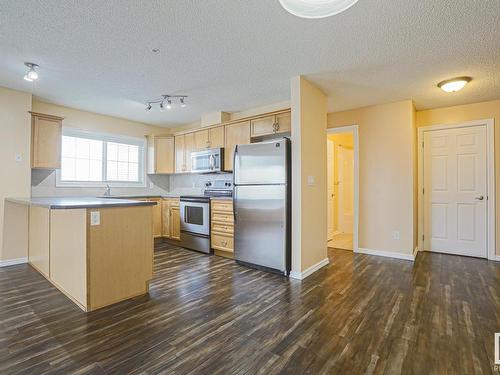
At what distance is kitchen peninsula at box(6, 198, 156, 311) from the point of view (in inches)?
89.7

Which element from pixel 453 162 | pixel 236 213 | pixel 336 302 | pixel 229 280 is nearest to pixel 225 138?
pixel 236 213

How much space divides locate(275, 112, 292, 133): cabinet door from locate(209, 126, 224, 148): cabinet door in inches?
47.4

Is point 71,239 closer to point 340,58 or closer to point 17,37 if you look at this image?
point 17,37

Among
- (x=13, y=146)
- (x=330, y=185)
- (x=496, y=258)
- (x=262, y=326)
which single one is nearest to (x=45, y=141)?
(x=13, y=146)

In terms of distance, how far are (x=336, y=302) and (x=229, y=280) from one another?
1242 millimetres

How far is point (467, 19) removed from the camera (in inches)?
82.0

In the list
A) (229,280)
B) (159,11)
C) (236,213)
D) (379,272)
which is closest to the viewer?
(159,11)

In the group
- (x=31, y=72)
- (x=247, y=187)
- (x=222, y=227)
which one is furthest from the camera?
(x=222, y=227)

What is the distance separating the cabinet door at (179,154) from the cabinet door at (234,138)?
1265 mm

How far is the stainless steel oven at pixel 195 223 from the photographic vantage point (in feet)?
14.3

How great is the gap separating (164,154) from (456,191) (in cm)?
553

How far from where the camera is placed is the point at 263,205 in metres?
3.45

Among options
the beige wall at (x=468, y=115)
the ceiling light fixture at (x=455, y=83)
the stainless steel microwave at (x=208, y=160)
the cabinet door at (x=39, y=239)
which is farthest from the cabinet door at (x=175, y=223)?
the beige wall at (x=468, y=115)

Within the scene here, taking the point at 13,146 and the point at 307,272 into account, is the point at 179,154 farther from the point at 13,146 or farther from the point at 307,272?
the point at 307,272
